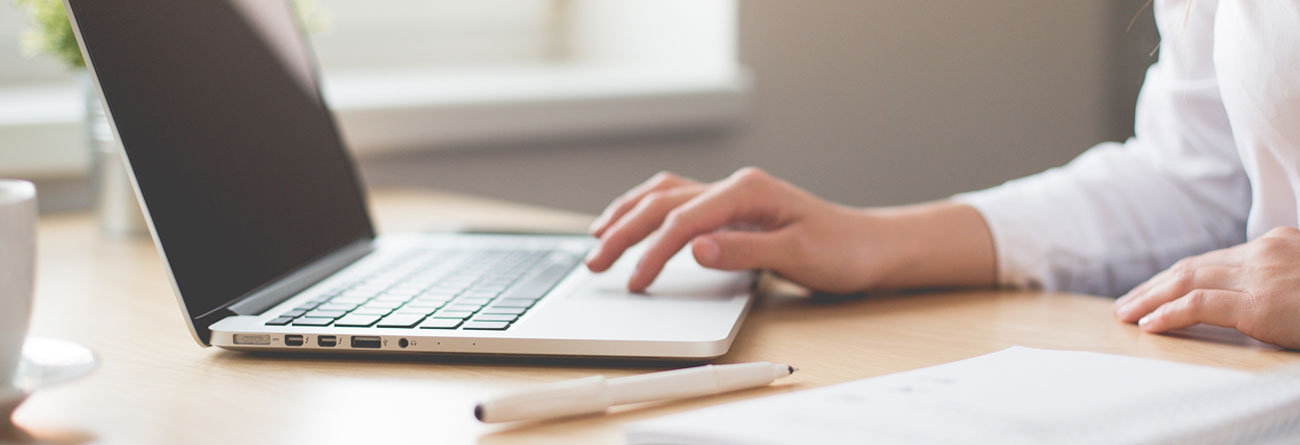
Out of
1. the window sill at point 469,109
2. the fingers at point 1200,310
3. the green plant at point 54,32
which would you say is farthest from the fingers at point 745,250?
the window sill at point 469,109

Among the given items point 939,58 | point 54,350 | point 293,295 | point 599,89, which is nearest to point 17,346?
point 54,350

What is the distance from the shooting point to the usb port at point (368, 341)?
0.51 m

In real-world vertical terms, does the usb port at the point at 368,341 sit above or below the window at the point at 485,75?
below

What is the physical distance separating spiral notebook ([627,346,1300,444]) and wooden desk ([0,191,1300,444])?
0.06 meters

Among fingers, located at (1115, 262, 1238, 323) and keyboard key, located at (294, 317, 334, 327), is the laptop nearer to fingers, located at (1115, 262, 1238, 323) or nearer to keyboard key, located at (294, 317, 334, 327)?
keyboard key, located at (294, 317, 334, 327)

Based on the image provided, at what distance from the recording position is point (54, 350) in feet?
1.52

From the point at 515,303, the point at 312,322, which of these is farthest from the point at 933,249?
the point at 312,322

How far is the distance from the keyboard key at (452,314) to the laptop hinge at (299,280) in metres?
0.10

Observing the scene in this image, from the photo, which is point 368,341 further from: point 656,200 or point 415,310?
point 656,200

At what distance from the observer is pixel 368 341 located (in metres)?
0.51

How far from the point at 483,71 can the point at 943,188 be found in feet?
Result: 2.63

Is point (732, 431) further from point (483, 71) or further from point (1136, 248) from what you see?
point (483, 71)

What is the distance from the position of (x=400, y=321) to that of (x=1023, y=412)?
30cm

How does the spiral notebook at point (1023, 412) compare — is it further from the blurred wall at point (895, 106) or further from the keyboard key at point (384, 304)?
the blurred wall at point (895, 106)
